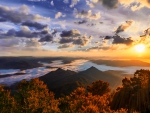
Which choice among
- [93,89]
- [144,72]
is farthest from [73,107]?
[93,89]

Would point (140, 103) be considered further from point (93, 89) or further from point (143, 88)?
point (93, 89)

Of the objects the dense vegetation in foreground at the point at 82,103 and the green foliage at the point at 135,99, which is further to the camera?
the green foliage at the point at 135,99

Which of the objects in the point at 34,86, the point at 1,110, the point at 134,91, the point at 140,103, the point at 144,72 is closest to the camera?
the point at 1,110

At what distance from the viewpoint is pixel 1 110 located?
45.1 m

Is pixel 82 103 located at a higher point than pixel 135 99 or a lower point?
higher

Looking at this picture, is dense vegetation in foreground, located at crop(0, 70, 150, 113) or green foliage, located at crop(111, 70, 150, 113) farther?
green foliage, located at crop(111, 70, 150, 113)

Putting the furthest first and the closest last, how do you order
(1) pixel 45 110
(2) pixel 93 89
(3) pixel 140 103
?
(2) pixel 93 89 → (3) pixel 140 103 → (1) pixel 45 110

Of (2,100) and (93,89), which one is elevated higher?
(2,100)

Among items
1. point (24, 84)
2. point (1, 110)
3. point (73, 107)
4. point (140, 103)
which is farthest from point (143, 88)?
point (24, 84)

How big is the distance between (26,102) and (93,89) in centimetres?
5724

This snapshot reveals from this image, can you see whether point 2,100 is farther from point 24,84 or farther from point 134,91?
point 134,91

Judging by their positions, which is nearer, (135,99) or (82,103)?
(82,103)

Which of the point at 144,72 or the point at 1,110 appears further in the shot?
the point at 144,72

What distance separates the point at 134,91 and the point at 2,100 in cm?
3733
